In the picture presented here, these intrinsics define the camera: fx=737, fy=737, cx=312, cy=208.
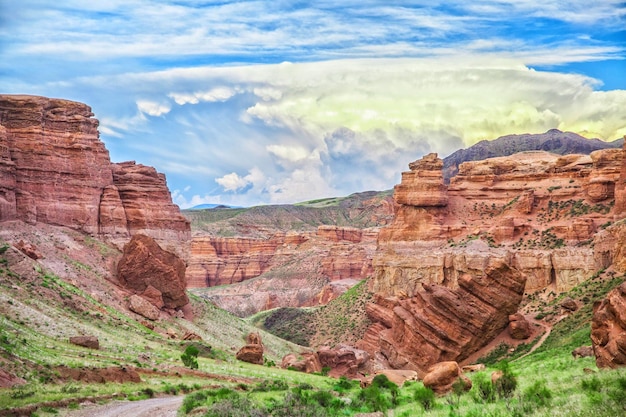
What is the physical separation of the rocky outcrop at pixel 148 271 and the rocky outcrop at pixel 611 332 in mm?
40690

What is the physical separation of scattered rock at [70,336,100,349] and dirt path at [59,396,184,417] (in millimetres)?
12455

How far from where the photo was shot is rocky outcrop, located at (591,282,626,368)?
73.3 ft

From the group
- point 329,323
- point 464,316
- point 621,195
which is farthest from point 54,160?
point 621,195

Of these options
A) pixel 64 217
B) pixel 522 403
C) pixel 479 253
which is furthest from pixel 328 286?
pixel 522 403

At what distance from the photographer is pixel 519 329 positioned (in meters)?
46.6

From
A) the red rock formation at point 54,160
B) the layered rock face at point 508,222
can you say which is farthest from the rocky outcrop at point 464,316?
the red rock formation at point 54,160

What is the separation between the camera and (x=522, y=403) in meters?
18.9

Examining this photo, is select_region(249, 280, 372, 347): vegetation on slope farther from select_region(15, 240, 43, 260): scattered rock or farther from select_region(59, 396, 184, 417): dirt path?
select_region(59, 396, 184, 417): dirt path

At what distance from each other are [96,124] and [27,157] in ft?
23.8

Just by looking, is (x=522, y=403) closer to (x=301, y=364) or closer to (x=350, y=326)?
(x=301, y=364)

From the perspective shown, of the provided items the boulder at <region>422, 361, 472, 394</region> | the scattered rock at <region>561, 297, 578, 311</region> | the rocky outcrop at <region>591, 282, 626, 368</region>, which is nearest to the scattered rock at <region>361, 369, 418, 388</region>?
the scattered rock at <region>561, 297, 578, 311</region>

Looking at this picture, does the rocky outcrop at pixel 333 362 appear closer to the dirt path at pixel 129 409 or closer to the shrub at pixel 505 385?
the dirt path at pixel 129 409

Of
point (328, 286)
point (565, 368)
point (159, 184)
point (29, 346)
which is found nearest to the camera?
point (565, 368)

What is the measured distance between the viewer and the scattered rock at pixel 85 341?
3969cm
